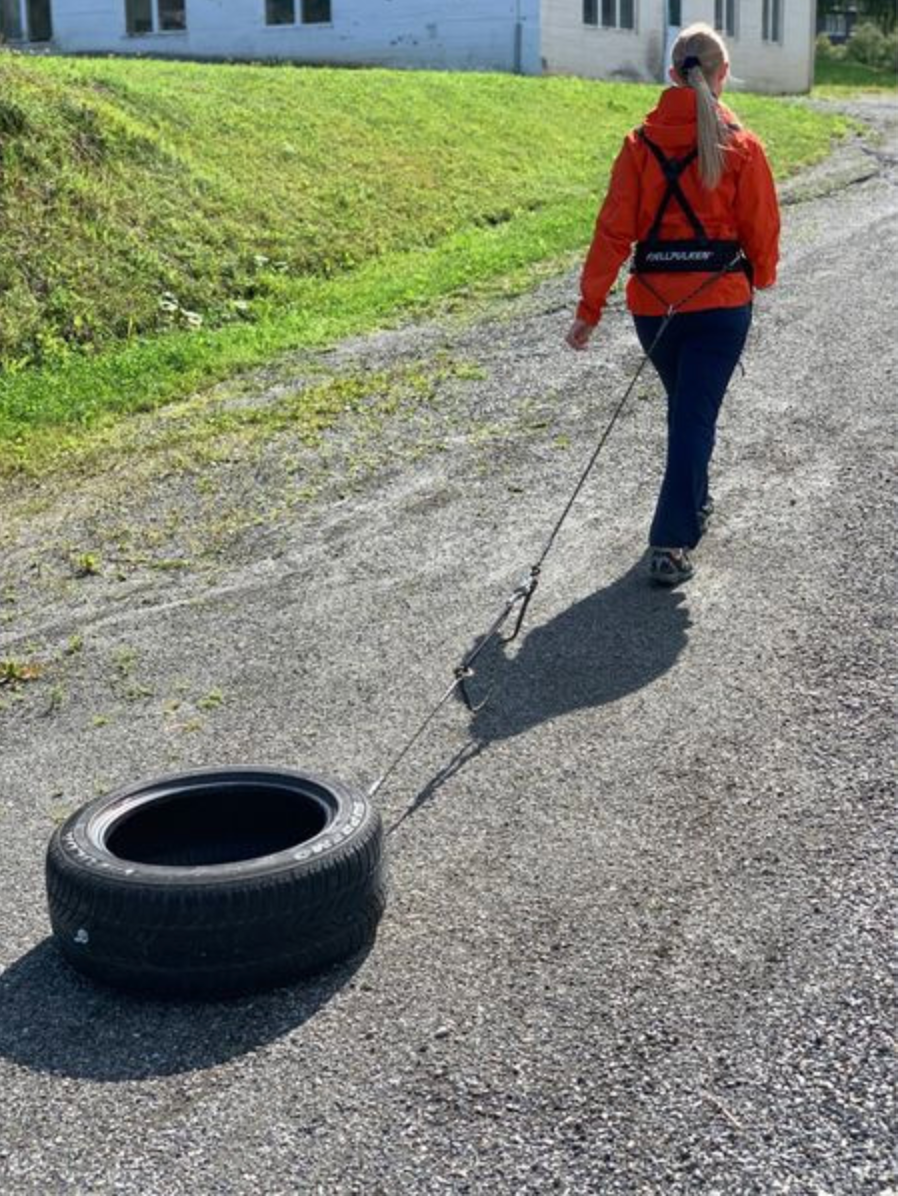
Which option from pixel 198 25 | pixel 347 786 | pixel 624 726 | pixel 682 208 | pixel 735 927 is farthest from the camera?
pixel 198 25

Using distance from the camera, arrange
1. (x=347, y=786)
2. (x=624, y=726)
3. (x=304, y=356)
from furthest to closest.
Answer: (x=304, y=356), (x=624, y=726), (x=347, y=786)

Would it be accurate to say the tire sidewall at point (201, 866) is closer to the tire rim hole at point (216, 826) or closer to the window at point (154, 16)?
the tire rim hole at point (216, 826)

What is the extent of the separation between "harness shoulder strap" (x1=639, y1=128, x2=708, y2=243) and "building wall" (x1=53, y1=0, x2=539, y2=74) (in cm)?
2403

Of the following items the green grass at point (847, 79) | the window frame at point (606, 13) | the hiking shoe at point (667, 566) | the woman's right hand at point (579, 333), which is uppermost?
the window frame at point (606, 13)

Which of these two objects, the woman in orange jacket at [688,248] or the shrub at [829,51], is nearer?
the woman in orange jacket at [688,248]

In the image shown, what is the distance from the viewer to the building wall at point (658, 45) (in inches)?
1187

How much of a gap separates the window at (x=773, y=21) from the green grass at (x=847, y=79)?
1.52m

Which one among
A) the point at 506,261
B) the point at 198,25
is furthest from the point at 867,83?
the point at 506,261

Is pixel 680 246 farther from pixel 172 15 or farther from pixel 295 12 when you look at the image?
pixel 172 15

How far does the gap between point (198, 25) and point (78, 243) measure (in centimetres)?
1939

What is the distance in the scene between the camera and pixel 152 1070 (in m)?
3.88

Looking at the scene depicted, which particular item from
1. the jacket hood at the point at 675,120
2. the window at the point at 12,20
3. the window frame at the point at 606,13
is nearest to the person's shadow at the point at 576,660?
the jacket hood at the point at 675,120

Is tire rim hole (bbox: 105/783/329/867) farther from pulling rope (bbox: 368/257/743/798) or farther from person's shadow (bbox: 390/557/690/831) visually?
pulling rope (bbox: 368/257/743/798)

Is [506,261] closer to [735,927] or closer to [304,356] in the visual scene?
[304,356]
